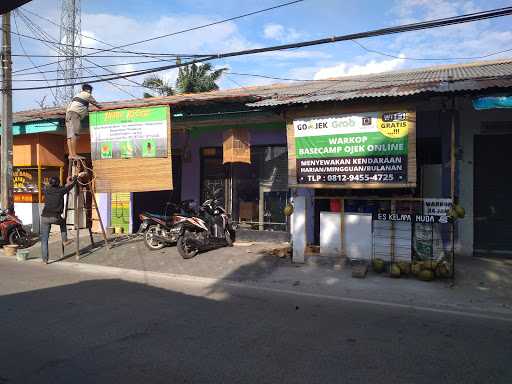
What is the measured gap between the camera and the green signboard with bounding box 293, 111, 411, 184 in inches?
330

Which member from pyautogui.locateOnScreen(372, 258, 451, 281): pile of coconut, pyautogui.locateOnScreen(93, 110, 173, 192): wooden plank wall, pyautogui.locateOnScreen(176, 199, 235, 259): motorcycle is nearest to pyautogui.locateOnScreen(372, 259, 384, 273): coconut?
pyautogui.locateOnScreen(372, 258, 451, 281): pile of coconut

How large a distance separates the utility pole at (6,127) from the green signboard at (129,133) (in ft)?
9.56

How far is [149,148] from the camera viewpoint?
10.7 meters

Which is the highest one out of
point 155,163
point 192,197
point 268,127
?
point 268,127

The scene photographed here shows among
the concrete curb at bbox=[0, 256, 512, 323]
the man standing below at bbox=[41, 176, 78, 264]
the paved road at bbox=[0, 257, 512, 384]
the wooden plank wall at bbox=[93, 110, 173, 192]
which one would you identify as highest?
the wooden plank wall at bbox=[93, 110, 173, 192]

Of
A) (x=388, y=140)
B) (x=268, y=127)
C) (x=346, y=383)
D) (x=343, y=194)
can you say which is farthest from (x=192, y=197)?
(x=346, y=383)

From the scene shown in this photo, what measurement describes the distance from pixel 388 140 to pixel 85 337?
5.95 meters

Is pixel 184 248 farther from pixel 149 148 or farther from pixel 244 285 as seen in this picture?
pixel 149 148

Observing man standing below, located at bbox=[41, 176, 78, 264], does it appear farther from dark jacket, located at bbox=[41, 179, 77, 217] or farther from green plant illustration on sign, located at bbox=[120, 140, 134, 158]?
green plant illustration on sign, located at bbox=[120, 140, 134, 158]

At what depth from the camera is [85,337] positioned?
508 centimetres

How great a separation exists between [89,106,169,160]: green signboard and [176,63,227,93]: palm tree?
14.9 meters

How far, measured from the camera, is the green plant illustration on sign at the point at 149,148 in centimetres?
1065

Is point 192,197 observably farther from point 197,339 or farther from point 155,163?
point 197,339

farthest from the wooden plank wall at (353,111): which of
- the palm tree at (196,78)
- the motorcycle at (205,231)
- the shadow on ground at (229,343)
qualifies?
the palm tree at (196,78)
